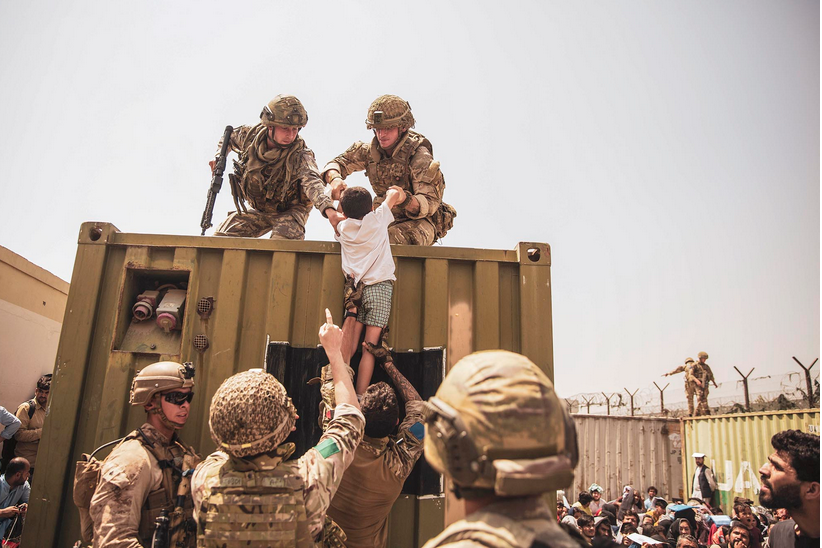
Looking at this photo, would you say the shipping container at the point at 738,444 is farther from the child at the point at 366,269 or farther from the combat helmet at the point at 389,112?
the child at the point at 366,269

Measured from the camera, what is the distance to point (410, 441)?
2.81m

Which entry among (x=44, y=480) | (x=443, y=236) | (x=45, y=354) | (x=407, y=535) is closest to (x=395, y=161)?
(x=443, y=236)

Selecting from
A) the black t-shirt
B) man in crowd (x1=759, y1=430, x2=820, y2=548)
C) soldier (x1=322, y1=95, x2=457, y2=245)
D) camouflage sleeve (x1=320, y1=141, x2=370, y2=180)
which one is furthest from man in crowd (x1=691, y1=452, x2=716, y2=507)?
camouflage sleeve (x1=320, y1=141, x2=370, y2=180)

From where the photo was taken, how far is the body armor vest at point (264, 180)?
4.26m

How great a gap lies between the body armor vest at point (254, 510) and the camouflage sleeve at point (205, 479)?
1.0 inches

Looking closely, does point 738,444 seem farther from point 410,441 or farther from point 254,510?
point 254,510

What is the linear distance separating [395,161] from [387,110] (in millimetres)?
410

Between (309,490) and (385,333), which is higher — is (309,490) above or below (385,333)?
below

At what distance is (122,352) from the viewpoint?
3.18 meters

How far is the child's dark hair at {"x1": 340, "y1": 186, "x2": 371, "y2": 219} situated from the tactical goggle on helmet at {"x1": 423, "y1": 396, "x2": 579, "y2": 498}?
2052 millimetres

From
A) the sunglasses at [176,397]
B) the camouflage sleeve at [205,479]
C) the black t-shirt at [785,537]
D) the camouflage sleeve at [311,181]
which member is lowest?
the black t-shirt at [785,537]

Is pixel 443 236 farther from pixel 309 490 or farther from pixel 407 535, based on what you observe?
pixel 309 490

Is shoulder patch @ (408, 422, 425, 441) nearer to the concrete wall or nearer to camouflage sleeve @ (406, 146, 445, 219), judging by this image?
camouflage sleeve @ (406, 146, 445, 219)

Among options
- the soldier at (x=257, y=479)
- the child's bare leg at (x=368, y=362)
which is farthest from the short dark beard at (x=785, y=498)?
the soldier at (x=257, y=479)
